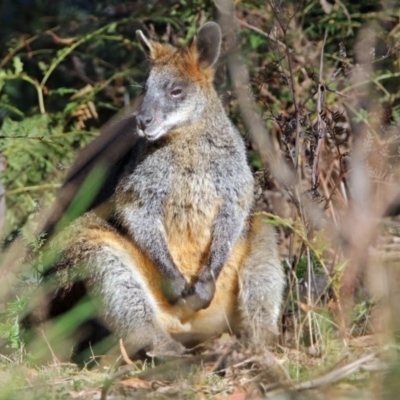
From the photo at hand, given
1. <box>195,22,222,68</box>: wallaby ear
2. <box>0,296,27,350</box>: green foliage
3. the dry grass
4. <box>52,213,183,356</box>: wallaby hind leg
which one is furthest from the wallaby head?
<box>0,296,27,350</box>: green foliage

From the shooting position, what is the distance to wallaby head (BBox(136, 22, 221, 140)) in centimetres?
607

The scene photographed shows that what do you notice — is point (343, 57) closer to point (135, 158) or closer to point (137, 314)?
point (135, 158)

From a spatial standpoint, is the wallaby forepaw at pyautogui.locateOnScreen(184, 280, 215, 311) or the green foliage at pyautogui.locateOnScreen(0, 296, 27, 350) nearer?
the green foliage at pyautogui.locateOnScreen(0, 296, 27, 350)

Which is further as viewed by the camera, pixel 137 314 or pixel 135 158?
pixel 135 158

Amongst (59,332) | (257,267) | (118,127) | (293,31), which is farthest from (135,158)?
(293,31)

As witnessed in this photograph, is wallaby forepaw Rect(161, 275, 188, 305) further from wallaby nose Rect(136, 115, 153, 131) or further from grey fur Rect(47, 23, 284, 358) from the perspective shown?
wallaby nose Rect(136, 115, 153, 131)

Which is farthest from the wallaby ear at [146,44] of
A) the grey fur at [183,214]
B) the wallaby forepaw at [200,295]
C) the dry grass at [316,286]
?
the wallaby forepaw at [200,295]

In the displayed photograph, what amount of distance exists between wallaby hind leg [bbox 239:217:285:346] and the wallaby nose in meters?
1.13

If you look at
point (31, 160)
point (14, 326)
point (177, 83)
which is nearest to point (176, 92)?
point (177, 83)

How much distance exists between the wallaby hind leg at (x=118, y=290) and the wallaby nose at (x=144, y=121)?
0.76 metres

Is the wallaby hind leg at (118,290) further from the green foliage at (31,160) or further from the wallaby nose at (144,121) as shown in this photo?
the green foliage at (31,160)

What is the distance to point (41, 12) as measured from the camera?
10.2 metres

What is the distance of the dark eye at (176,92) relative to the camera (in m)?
6.23

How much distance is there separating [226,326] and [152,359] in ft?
2.34
